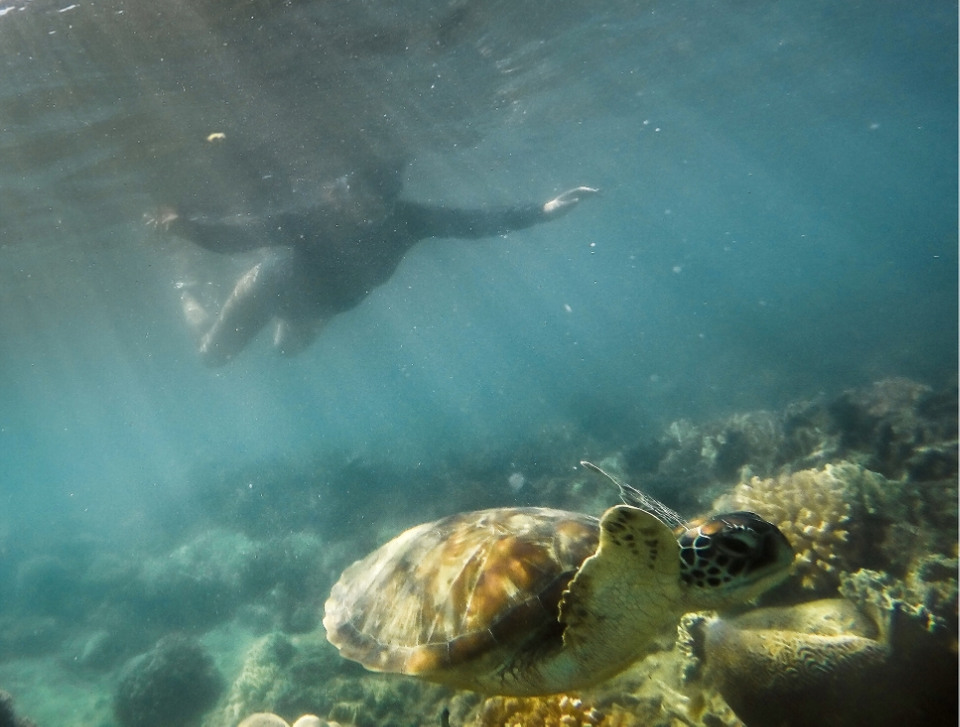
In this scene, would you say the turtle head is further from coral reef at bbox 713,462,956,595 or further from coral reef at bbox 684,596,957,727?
coral reef at bbox 713,462,956,595

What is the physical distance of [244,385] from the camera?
57281 mm

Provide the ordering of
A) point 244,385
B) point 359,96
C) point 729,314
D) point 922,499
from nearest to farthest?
point 922,499, point 359,96, point 729,314, point 244,385

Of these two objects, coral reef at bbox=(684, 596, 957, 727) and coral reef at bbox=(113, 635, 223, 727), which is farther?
coral reef at bbox=(113, 635, 223, 727)

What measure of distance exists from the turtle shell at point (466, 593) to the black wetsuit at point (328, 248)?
35.1 feet

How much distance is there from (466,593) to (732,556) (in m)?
A: 1.48

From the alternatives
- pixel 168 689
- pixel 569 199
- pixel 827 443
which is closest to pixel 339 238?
pixel 569 199

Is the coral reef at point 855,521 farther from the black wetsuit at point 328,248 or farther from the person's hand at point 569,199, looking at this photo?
the black wetsuit at point 328,248

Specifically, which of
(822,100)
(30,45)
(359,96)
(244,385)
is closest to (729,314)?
(822,100)

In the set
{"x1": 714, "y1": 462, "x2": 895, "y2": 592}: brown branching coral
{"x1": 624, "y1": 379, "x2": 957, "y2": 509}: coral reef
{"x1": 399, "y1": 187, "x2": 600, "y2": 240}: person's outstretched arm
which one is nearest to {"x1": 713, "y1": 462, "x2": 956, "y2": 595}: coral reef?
{"x1": 714, "y1": 462, "x2": 895, "y2": 592}: brown branching coral

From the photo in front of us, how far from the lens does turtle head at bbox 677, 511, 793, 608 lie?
2309mm

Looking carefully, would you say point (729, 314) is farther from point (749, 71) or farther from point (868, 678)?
point (868, 678)

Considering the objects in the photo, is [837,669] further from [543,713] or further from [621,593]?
[543,713]

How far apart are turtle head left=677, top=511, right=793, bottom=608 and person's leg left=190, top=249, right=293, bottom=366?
44.6ft

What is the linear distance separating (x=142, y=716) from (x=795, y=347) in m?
25.4
